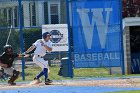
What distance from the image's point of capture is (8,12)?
88.0 feet

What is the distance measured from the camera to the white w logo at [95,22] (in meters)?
23.3

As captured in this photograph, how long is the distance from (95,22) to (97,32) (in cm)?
50

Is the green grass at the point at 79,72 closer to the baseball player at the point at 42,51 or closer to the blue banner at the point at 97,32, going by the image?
the blue banner at the point at 97,32

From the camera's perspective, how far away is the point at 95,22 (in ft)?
76.6

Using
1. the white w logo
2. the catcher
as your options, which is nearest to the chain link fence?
the white w logo

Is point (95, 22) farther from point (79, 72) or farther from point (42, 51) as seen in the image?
point (42, 51)

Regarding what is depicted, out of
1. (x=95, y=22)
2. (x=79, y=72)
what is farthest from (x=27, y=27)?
(x=79, y=72)

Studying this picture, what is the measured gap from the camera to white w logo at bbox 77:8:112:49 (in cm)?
2330

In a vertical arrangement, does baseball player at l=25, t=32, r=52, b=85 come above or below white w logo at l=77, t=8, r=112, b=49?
below

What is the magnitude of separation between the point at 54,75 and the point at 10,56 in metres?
5.91

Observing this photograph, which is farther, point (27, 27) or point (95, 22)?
point (95, 22)

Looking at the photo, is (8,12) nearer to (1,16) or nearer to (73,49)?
(1,16)

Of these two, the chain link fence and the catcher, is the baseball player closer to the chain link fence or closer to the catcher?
the catcher

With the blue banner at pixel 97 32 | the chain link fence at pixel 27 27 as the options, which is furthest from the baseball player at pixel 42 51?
the blue banner at pixel 97 32
